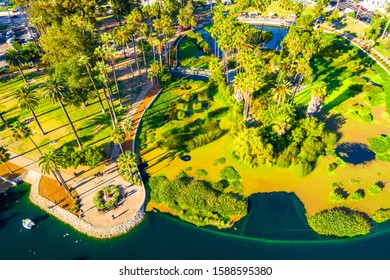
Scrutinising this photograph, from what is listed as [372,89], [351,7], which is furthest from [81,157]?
[351,7]

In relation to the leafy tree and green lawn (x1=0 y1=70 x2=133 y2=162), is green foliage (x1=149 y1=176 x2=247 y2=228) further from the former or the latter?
the leafy tree

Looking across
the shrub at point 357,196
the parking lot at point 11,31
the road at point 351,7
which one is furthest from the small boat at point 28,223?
the road at point 351,7

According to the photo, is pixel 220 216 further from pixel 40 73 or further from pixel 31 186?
pixel 40 73

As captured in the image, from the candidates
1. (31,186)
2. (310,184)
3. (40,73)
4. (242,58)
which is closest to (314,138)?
(310,184)

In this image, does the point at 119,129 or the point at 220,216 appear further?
the point at 119,129

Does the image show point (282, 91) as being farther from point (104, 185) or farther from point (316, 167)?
point (104, 185)

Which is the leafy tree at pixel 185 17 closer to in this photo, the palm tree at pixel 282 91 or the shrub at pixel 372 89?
the palm tree at pixel 282 91
